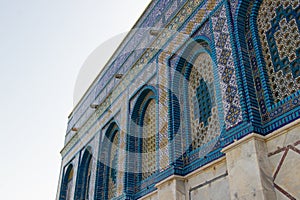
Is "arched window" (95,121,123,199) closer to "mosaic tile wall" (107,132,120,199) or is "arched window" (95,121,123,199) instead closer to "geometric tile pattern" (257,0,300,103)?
"mosaic tile wall" (107,132,120,199)

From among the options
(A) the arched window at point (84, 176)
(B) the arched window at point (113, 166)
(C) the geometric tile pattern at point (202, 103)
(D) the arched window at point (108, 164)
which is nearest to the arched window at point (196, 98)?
(C) the geometric tile pattern at point (202, 103)

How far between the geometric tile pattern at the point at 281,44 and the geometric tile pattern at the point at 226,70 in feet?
1.52

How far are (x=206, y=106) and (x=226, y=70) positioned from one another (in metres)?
0.82

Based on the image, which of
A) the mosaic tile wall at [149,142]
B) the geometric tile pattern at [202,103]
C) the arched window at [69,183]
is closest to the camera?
the geometric tile pattern at [202,103]

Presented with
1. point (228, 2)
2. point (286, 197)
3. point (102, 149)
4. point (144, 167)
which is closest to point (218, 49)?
point (228, 2)

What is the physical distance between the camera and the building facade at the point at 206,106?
394 centimetres

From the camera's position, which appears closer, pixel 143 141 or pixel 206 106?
pixel 206 106

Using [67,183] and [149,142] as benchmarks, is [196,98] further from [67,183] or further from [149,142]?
[67,183]

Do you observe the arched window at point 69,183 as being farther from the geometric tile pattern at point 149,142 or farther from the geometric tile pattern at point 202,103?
the geometric tile pattern at point 202,103

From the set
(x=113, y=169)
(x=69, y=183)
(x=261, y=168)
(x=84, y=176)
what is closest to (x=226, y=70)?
(x=261, y=168)

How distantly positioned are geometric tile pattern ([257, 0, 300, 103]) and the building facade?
0.05 ft

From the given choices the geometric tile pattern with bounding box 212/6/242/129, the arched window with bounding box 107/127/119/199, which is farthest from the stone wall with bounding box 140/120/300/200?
the arched window with bounding box 107/127/119/199

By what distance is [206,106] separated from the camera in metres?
5.50

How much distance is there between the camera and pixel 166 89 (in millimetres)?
6469
